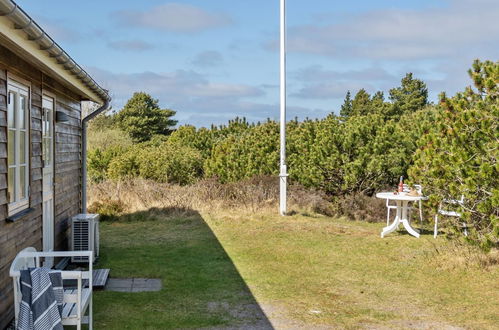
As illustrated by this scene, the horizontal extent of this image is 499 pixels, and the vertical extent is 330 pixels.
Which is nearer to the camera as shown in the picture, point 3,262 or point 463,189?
point 3,262

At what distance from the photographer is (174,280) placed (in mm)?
7383

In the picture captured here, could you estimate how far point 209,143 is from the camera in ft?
77.0

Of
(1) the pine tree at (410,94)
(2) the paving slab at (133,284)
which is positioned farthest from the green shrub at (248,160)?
(1) the pine tree at (410,94)

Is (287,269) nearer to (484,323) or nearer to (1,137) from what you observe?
(484,323)

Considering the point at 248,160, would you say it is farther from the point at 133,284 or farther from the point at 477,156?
the point at 133,284

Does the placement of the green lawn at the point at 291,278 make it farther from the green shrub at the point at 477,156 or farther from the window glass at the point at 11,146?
the window glass at the point at 11,146

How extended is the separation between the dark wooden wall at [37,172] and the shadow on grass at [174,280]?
0.92 metres

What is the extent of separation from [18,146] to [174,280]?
2.90m

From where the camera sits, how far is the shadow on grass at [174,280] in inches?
221

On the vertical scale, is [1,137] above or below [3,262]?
above

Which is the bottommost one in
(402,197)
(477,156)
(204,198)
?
(204,198)

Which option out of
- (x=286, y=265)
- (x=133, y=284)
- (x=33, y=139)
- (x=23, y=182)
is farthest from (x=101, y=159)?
(x=23, y=182)

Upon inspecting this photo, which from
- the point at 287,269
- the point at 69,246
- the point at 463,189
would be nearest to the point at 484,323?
the point at 463,189

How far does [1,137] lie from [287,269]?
15.5 ft
